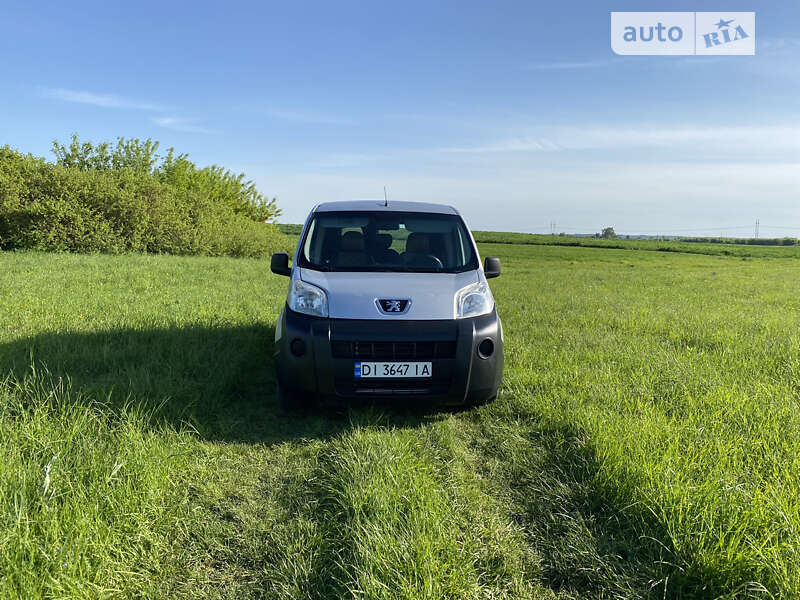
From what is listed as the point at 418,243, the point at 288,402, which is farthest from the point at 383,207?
the point at 288,402

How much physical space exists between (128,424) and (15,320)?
489 cm

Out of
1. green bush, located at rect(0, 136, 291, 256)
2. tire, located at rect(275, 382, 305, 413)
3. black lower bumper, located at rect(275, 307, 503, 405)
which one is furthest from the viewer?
green bush, located at rect(0, 136, 291, 256)

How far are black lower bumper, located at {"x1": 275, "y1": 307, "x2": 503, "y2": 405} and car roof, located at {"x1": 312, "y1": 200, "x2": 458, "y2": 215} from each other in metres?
1.68

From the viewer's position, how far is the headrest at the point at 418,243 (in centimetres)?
467

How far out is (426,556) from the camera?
2.18 meters

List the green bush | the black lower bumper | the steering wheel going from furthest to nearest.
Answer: the green bush → the steering wheel → the black lower bumper

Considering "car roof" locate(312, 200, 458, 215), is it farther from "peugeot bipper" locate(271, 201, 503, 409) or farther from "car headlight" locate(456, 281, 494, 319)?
"car headlight" locate(456, 281, 494, 319)

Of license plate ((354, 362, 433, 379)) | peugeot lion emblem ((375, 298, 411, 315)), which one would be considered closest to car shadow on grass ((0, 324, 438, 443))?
license plate ((354, 362, 433, 379))

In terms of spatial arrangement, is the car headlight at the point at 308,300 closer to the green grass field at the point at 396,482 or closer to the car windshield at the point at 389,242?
the car windshield at the point at 389,242

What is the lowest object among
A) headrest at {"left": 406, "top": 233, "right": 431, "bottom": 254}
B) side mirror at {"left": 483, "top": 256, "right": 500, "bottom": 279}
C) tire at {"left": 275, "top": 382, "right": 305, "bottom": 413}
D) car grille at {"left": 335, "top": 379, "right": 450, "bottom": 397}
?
tire at {"left": 275, "top": 382, "right": 305, "bottom": 413}

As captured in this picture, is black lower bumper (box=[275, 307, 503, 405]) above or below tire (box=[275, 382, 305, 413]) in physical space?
above

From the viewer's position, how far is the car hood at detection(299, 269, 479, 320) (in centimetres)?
363

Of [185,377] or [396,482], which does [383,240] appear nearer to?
[185,377]

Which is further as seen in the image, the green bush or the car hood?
the green bush
